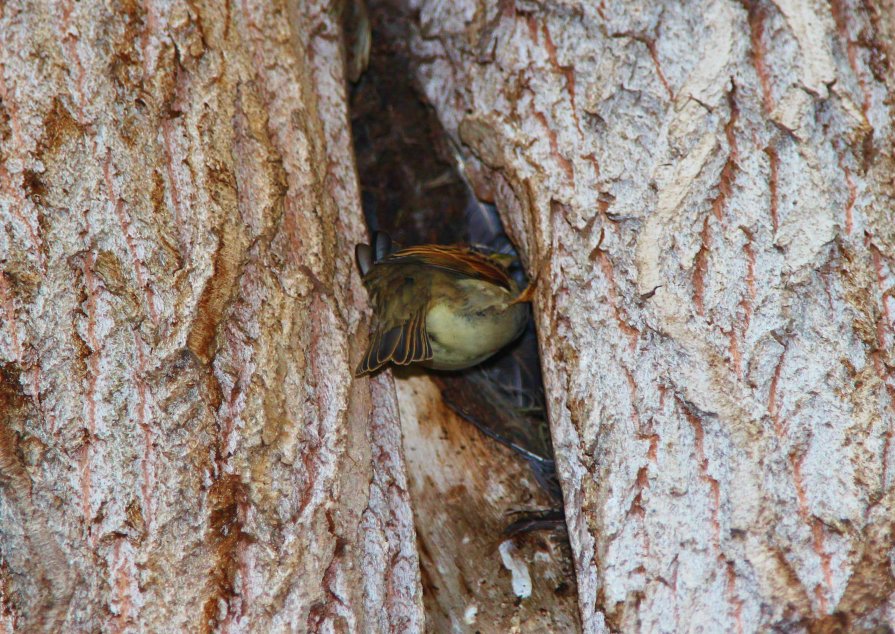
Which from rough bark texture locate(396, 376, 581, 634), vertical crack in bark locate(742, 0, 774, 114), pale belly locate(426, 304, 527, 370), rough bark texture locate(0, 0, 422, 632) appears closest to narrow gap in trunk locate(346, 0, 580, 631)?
rough bark texture locate(396, 376, 581, 634)

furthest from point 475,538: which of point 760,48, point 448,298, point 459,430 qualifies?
point 760,48

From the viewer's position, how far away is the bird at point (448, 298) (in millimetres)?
2887

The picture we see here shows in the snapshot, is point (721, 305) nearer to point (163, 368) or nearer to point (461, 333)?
point (461, 333)

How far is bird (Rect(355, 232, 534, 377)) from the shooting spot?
2.89 m

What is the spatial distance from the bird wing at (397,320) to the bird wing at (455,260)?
0.09 meters

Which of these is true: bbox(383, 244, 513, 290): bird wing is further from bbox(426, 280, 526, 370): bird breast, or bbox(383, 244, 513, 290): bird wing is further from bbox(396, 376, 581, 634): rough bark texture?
bbox(396, 376, 581, 634): rough bark texture

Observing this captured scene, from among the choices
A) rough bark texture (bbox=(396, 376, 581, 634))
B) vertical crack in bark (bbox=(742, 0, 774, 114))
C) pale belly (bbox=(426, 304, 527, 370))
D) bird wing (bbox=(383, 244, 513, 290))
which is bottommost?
rough bark texture (bbox=(396, 376, 581, 634))

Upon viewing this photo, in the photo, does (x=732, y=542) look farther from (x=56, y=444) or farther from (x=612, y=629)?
(x=56, y=444)

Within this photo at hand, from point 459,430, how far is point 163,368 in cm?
121

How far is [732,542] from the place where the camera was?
2.07m

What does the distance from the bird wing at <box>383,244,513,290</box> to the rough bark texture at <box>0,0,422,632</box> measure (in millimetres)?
516

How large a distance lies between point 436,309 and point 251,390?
3.41 ft

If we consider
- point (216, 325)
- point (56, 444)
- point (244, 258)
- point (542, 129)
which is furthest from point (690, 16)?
point (56, 444)

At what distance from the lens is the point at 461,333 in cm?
302
